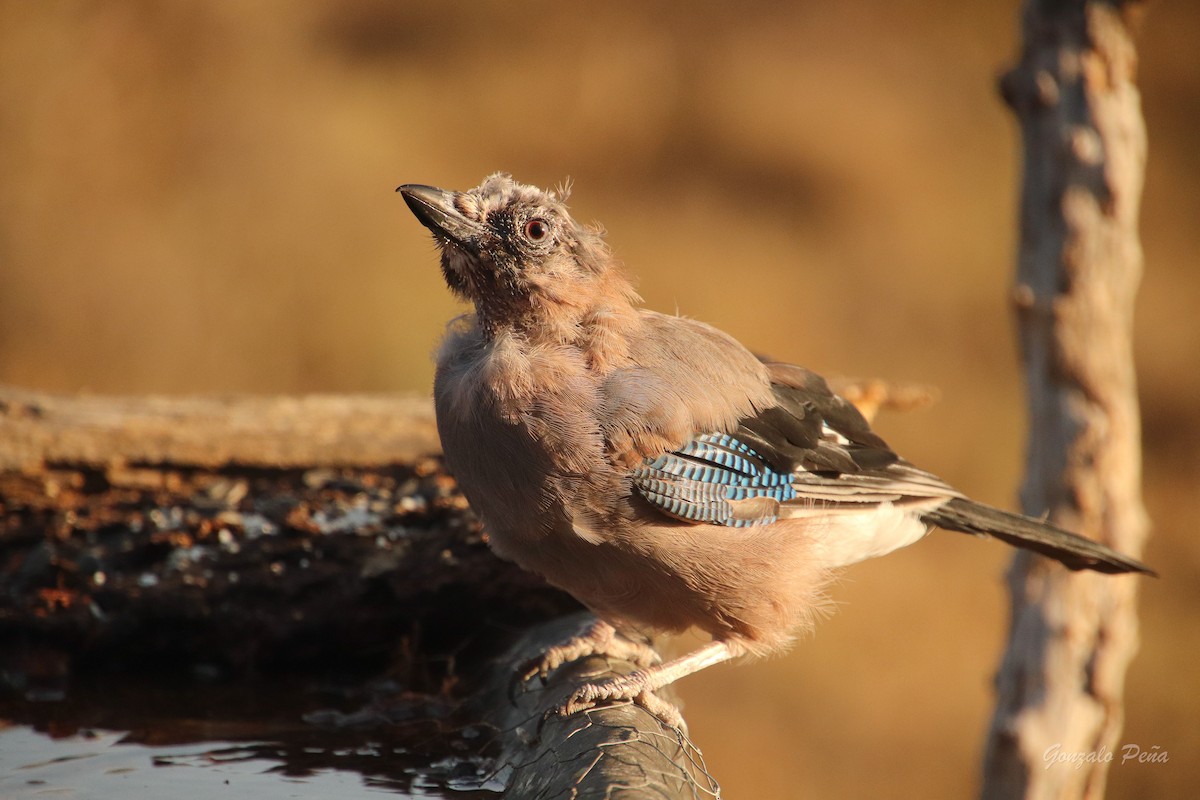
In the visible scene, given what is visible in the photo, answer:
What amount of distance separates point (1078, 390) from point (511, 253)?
10.8ft

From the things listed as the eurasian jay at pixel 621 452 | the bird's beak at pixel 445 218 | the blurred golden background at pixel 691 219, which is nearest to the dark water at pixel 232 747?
the eurasian jay at pixel 621 452

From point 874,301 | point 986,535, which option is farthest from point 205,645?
point 874,301

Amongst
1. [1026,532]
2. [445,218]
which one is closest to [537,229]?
[445,218]

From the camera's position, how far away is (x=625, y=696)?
309cm

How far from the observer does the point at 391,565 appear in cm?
Result: 400

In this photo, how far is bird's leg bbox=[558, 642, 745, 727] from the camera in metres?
3.03

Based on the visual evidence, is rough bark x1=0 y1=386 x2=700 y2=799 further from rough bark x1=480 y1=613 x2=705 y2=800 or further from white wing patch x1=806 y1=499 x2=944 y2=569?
white wing patch x1=806 y1=499 x2=944 y2=569

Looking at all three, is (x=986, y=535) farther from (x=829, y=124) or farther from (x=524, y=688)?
(x=829, y=124)

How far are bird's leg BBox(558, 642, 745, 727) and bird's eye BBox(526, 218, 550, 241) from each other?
3.97 ft

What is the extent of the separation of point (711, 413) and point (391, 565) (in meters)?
1.32

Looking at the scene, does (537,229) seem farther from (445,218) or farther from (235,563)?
(235,563)

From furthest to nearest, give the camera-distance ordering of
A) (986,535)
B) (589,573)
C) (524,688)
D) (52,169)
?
(52,169)
(986,535)
(524,688)
(589,573)

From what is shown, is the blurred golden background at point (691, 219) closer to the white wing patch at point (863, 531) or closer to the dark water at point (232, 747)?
the white wing patch at point (863, 531)

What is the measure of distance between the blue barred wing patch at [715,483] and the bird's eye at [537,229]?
70cm
